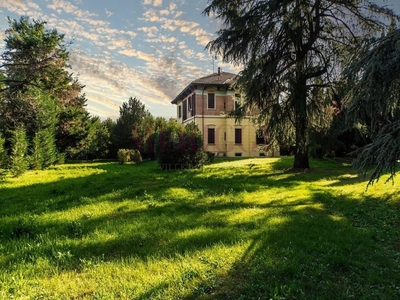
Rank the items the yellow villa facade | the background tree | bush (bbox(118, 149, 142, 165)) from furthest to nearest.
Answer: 1. the yellow villa facade
2. bush (bbox(118, 149, 142, 165))
3. the background tree

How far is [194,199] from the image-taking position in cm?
693

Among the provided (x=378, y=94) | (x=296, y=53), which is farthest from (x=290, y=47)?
(x=378, y=94)

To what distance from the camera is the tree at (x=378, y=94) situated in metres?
3.41

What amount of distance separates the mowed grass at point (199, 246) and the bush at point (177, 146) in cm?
627

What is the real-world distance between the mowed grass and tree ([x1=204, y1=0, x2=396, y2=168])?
18.3 feet

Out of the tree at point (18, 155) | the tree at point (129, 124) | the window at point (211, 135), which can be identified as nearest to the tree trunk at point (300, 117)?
the tree at point (18, 155)

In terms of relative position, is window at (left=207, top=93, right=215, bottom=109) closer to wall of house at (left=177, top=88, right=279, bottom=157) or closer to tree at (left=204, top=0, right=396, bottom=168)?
wall of house at (left=177, top=88, right=279, bottom=157)

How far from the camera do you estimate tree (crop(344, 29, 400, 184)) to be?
11.2 ft

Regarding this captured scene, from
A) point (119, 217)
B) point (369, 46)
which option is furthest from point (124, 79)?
point (369, 46)

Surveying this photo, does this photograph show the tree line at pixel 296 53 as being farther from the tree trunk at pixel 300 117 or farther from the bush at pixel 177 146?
the bush at pixel 177 146

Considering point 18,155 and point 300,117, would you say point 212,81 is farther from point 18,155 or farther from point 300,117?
point 18,155

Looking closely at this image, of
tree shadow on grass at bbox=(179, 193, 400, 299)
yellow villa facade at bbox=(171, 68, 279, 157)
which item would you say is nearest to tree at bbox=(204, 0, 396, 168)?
tree shadow on grass at bbox=(179, 193, 400, 299)

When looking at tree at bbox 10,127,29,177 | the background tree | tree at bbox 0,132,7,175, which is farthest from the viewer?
tree at bbox 10,127,29,177

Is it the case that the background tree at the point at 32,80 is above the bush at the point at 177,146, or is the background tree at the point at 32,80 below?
above
